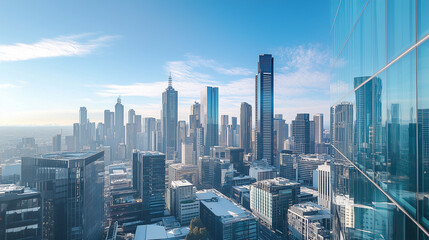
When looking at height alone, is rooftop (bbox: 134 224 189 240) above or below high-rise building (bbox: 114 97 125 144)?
below

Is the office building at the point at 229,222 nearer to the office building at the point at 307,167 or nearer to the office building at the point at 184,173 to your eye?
the office building at the point at 184,173

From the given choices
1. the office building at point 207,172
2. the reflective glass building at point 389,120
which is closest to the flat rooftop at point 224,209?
the office building at point 207,172

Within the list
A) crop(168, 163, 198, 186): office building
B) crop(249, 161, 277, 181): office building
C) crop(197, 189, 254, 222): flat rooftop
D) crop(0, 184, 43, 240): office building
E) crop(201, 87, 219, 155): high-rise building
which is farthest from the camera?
crop(201, 87, 219, 155): high-rise building

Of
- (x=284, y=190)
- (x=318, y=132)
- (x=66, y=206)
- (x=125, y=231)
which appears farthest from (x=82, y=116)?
(x=318, y=132)

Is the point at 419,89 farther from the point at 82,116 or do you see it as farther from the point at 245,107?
the point at 82,116

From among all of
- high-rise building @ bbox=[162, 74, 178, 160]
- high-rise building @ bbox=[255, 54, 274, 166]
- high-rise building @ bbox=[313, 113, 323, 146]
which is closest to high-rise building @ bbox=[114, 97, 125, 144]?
high-rise building @ bbox=[162, 74, 178, 160]

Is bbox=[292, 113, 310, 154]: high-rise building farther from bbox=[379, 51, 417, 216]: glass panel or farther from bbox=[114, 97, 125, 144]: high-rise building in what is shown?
bbox=[114, 97, 125, 144]: high-rise building
